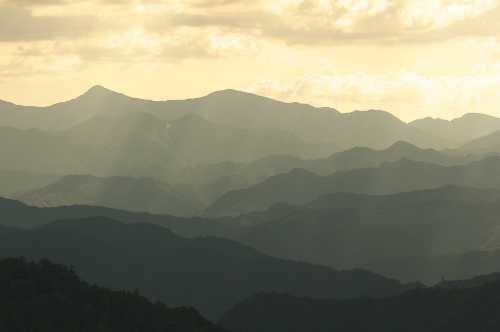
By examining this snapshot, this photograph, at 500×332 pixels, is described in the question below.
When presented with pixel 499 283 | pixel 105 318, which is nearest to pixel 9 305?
pixel 105 318

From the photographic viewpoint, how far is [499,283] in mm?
195125

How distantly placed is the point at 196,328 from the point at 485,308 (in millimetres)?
102698

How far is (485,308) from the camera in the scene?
609 ft

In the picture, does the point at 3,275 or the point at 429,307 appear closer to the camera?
the point at 3,275

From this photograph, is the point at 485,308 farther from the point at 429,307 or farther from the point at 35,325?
the point at 35,325

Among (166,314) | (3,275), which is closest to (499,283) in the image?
(166,314)

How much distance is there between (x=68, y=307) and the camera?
9819 cm

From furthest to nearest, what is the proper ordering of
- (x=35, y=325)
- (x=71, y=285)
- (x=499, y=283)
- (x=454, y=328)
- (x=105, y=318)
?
1. (x=499, y=283)
2. (x=454, y=328)
3. (x=71, y=285)
4. (x=105, y=318)
5. (x=35, y=325)

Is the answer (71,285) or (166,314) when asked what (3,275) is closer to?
(71,285)

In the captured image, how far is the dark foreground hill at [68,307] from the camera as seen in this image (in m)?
93.7

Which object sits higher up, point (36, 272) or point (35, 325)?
point (36, 272)

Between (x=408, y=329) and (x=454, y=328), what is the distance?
1242 cm

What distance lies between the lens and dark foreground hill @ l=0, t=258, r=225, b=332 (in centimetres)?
9369

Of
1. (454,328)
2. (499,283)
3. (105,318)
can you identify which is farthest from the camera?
(499,283)
